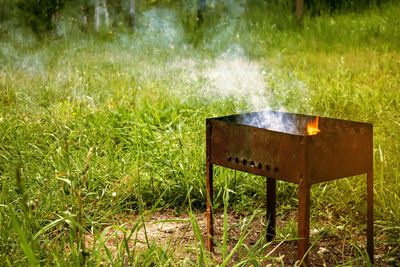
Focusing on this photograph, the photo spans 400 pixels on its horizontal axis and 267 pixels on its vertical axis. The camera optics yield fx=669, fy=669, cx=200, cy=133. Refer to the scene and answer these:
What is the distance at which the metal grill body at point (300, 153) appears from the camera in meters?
3.18

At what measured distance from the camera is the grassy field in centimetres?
350

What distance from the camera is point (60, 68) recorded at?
7.84 m

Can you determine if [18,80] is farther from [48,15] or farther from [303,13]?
[303,13]

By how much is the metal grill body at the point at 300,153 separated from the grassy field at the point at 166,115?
1.08 ft

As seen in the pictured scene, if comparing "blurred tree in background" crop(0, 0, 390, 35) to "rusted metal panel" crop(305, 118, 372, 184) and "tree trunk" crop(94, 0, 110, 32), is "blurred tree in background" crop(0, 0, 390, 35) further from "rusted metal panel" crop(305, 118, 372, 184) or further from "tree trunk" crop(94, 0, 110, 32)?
"rusted metal panel" crop(305, 118, 372, 184)

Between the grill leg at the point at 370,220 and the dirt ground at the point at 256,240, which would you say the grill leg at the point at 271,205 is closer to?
the dirt ground at the point at 256,240

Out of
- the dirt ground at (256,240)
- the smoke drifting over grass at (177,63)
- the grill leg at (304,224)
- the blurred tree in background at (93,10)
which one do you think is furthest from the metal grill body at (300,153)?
the blurred tree in background at (93,10)

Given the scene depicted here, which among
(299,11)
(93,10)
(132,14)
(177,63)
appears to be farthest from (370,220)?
(93,10)

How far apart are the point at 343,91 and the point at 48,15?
19.4ft

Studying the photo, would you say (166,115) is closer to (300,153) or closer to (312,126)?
(312,126)

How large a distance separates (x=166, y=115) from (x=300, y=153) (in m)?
3.21

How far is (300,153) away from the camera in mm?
3152

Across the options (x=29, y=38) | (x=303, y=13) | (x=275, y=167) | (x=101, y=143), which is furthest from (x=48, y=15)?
(x=275, y=167)

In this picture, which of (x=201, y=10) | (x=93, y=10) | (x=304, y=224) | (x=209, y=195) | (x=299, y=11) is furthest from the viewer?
(x=93, y=10)
